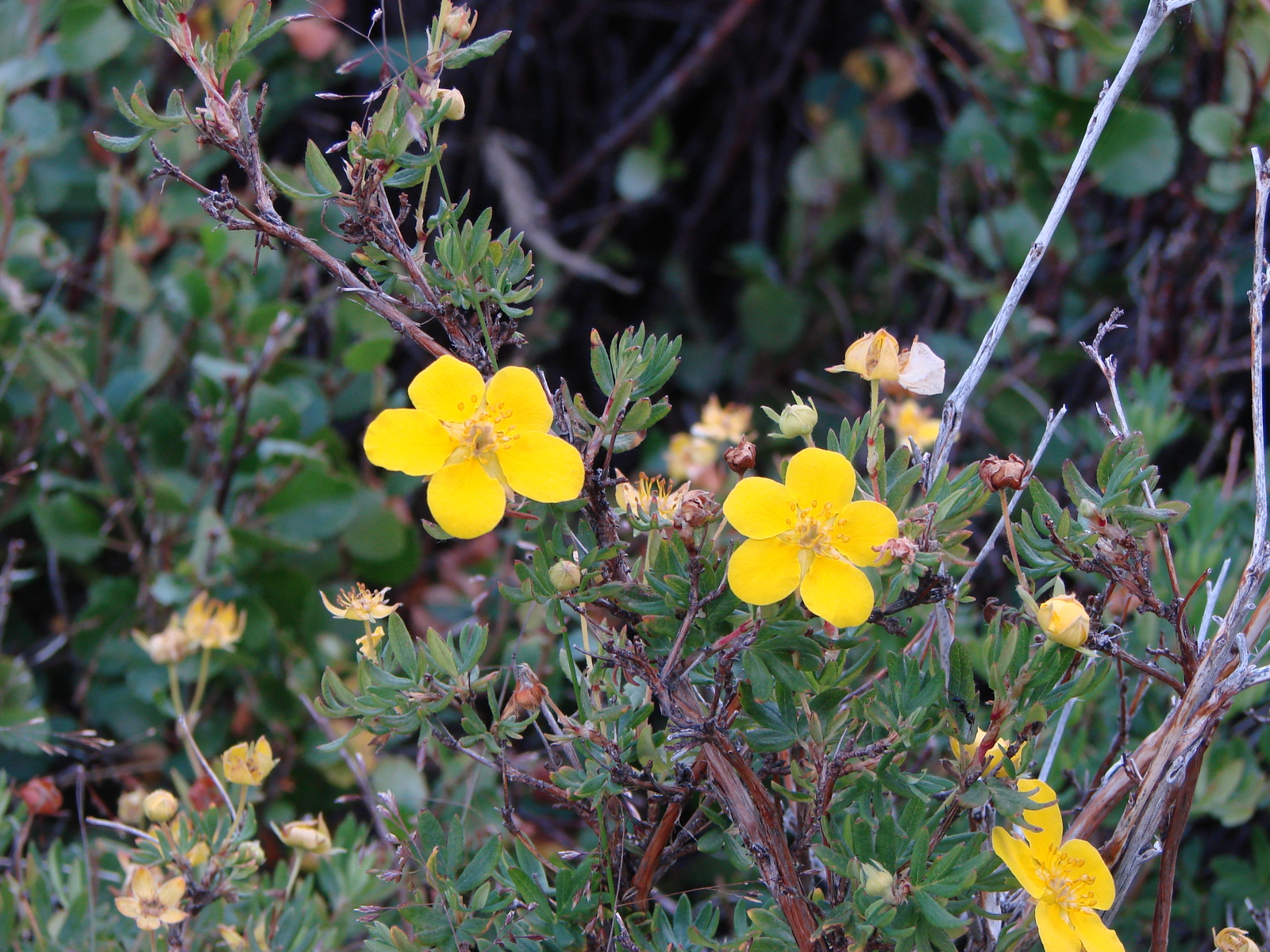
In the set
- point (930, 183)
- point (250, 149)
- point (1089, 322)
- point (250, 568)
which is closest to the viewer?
point (250, 149)

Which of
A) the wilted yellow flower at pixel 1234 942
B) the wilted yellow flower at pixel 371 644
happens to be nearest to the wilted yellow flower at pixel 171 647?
the wilted yellow flower at pixel 371 644

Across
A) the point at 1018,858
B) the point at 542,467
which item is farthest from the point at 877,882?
the point at 542,467

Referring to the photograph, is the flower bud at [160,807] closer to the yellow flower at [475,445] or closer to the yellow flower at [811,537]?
the yellow flower at [475,445]

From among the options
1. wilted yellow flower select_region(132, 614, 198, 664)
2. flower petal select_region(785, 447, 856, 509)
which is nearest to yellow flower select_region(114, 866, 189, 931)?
wilted yellow flower select_region(132, 614, 198, 664)

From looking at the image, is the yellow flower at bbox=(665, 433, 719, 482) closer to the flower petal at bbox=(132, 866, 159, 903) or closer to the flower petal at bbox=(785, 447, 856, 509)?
the flower petal at bbox=(785, 447, 856, 509)

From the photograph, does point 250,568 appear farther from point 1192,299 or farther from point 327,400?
point 1192,299

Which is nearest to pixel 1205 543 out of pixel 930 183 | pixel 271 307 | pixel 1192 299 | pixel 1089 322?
pixel 1192 299
